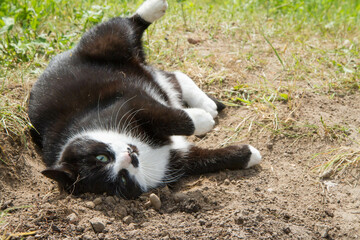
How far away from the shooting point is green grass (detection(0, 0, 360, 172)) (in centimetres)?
377

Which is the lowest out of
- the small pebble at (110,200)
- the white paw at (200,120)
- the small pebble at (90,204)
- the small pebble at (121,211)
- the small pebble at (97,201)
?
the small pebble at (121,211)

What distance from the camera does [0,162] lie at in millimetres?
3107

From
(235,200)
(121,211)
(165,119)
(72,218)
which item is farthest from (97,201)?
(235,200)

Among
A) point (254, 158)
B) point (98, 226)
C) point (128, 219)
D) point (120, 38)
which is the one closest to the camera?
point (98, 226)

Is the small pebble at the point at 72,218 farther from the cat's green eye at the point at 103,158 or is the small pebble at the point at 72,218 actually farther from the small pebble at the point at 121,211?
the cat's green eye at the point at 103,158

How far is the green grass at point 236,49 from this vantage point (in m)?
3.77

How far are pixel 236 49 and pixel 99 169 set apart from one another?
2.57 m

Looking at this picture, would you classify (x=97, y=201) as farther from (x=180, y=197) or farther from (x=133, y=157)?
(x=180, y=197)

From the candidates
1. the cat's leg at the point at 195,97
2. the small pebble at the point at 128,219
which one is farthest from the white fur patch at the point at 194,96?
the small pebble at the point at 128,219

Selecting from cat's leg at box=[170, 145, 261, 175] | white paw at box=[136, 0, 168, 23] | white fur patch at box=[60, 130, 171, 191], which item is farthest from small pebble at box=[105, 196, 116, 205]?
white paw at box=[136, 0, 168, 23]

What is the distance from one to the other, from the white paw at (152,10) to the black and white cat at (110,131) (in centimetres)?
52

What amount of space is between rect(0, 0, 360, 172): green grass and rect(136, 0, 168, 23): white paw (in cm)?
72

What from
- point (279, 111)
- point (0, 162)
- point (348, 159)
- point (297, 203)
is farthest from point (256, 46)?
point (0, 162)

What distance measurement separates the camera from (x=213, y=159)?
10.9 ft
